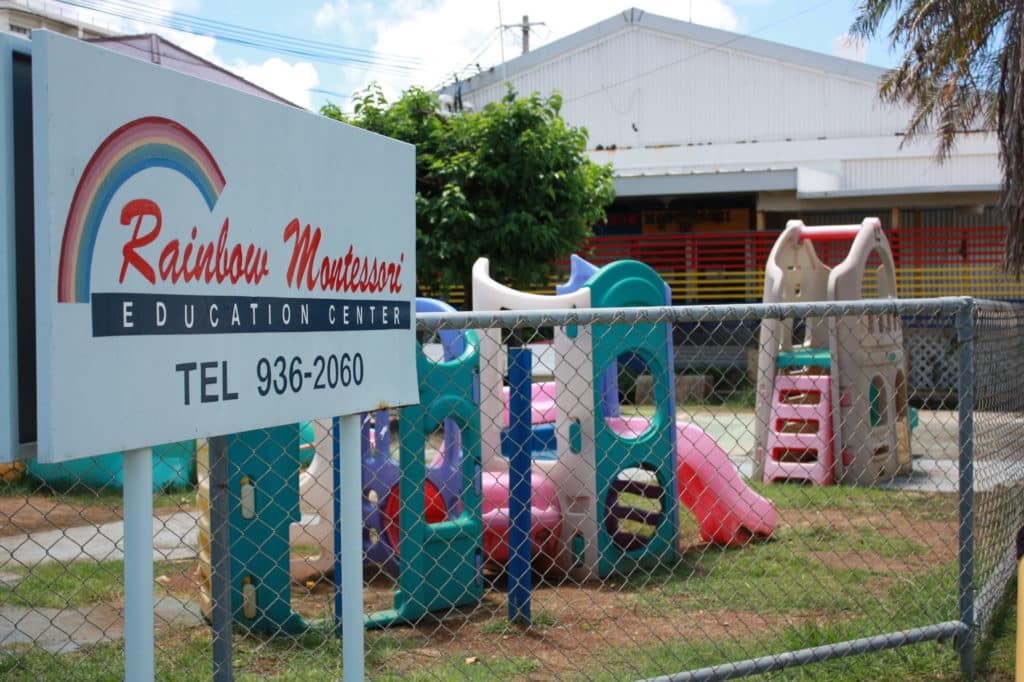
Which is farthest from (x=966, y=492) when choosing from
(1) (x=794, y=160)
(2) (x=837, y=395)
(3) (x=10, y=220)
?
(1) (x=794, y=160)

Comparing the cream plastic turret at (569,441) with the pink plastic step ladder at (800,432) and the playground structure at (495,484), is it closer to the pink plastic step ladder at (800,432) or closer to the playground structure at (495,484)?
the playground structure at (495,484)

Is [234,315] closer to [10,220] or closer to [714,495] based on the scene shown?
[10,220]

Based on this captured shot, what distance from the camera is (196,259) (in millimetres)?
1888

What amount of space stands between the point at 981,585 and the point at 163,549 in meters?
4.74

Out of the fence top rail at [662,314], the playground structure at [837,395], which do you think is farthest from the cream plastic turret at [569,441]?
the playground structure at [837,395]

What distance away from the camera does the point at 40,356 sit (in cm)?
159

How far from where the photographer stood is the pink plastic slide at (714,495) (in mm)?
6543

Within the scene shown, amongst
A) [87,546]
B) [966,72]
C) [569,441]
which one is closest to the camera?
[569,441]

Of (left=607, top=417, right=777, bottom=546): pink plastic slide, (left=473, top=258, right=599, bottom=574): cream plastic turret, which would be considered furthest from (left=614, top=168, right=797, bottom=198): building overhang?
(left=473, top=258, right=599, bottom=574): cream plastic turret

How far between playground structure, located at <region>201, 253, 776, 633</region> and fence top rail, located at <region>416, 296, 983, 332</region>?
1410 millimetres

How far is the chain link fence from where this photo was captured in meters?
4.05

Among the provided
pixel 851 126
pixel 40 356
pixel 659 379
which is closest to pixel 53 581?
pixel 659 379

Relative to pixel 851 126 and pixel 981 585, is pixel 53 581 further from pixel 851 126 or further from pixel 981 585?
pixel 851 126

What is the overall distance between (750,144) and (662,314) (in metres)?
21.8
